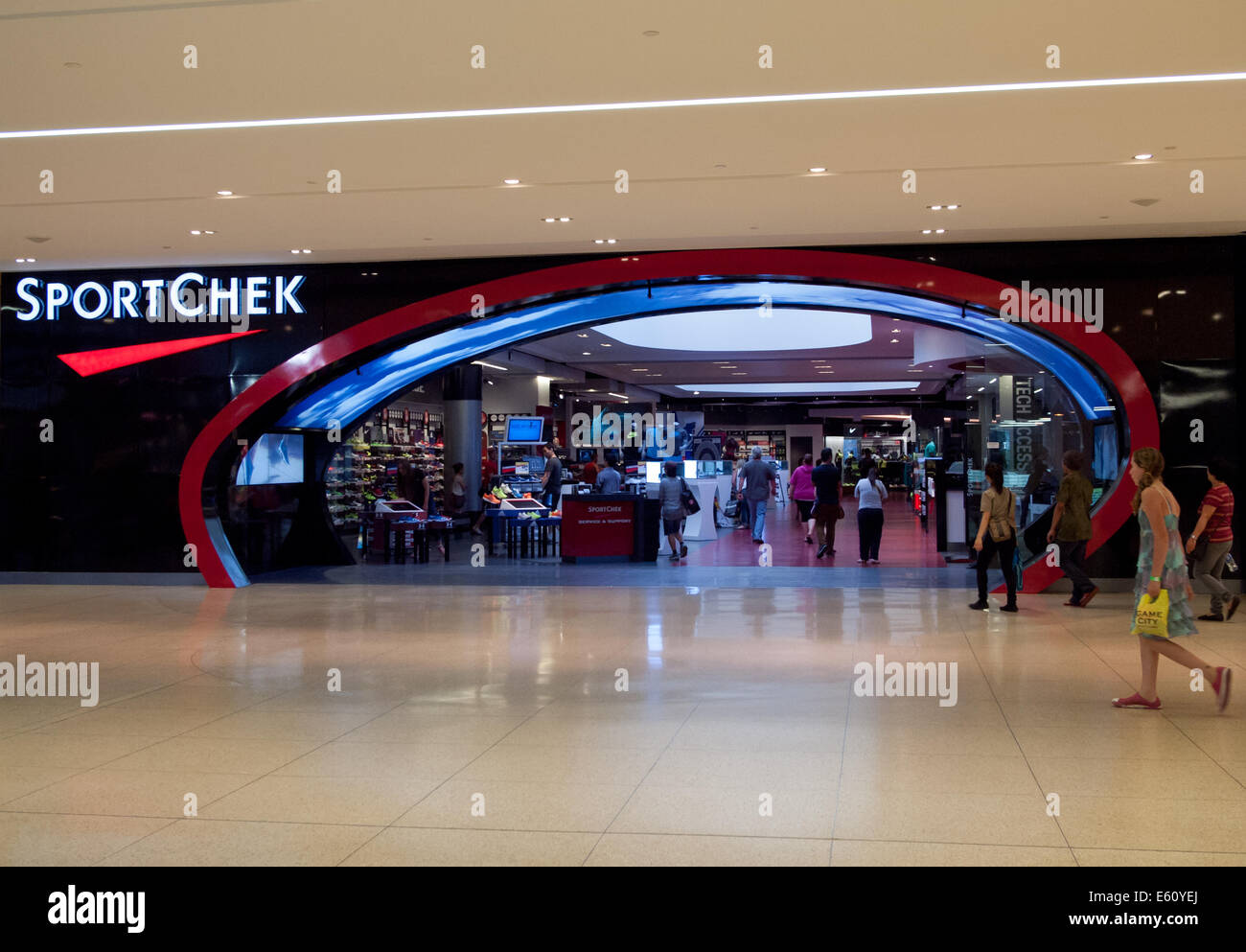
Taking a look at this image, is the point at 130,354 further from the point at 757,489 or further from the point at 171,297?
the point at 757,489

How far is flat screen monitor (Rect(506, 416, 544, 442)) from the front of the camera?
2216cm

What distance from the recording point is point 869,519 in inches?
587

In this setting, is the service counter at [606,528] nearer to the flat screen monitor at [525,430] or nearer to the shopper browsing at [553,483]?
the shopper browsing at [553,483]

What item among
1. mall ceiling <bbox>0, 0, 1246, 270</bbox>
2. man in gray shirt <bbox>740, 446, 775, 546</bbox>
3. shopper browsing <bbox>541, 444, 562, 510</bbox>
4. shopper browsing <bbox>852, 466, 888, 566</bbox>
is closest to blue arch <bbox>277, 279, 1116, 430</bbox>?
mall ceiling <bbox>0, 0, 1246, 270</bbox>

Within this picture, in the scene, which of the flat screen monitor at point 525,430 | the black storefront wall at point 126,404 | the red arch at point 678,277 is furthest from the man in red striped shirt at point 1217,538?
the flat screen monitor at point 525,430

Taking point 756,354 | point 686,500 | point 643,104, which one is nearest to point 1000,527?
point 643,104

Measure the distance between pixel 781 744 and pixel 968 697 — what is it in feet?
5.16

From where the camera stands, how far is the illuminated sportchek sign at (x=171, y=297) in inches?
505

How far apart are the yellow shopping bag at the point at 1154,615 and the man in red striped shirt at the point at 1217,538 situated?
376 cm

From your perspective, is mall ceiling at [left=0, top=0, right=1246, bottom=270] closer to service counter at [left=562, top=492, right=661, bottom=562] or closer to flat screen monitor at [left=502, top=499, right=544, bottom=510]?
service counter at [left=562, top=492, right=661, bottom=562]

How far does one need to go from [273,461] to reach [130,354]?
6.36ft

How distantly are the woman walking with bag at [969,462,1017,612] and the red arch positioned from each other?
1605mm

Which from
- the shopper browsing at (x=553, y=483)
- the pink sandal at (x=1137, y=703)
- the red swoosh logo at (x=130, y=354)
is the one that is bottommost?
the pink sandal at (x=1137, y=703)
